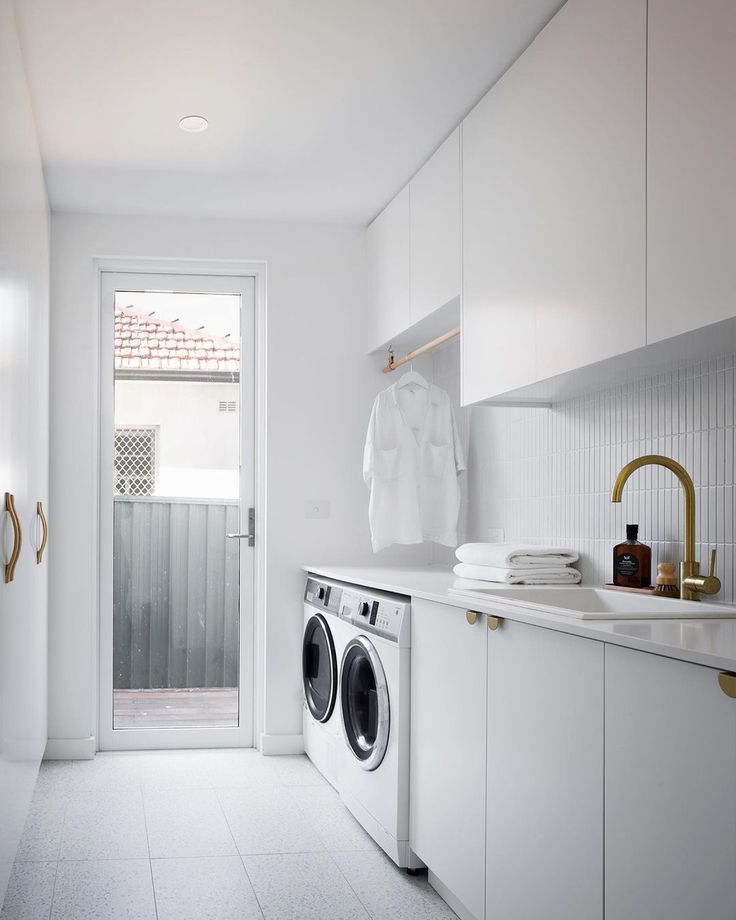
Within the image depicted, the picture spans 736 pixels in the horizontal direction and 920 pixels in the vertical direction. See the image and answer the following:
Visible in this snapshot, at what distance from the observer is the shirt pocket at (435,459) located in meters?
4.09

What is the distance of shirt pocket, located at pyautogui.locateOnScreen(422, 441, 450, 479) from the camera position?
13.4 ft

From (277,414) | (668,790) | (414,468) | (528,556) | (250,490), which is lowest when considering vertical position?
(668,790)

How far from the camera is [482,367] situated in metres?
3.07

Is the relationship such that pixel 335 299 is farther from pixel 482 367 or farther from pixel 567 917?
pixel 567 917

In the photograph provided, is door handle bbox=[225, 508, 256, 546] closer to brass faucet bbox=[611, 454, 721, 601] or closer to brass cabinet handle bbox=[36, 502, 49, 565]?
brass cabinet handle bbox=[36, 502, 49, 565]

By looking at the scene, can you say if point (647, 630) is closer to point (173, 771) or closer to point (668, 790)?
point (668, 790)

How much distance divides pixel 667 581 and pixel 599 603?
0.32 meters

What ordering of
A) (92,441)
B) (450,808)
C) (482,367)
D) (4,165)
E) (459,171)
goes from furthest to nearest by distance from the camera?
(92,441), (459,171), (482,367), (450,808), (4,165)

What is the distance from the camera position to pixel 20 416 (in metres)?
2.85

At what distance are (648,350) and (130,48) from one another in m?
1.73

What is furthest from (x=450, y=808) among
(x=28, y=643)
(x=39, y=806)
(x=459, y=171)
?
(x=459, y=171)

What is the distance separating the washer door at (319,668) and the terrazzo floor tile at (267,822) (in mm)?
367

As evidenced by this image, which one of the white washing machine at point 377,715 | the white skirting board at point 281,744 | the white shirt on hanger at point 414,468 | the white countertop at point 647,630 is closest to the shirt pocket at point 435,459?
the white shirt on hanger at point 414,468

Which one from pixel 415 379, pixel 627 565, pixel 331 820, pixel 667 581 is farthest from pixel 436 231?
pixel 331 820
